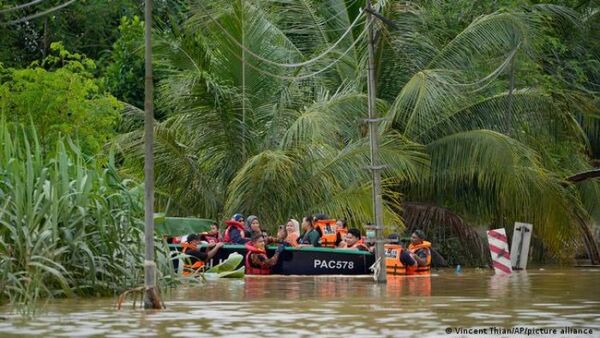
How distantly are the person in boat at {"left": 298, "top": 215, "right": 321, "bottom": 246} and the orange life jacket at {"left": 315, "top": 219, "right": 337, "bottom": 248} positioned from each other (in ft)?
0.36

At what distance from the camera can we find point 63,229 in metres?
17.1

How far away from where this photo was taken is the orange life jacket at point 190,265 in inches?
902

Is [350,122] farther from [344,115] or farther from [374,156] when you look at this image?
[374,156]

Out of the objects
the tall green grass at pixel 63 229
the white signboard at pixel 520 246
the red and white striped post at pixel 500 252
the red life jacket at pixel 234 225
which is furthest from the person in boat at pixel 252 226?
the tall green grass at pixel 63 229

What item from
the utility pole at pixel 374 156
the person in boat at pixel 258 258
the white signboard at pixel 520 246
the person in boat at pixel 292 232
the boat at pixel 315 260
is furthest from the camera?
the white signboard at pixel 520 246

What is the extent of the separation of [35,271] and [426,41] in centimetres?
1929

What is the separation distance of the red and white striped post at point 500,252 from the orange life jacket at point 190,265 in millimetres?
6389

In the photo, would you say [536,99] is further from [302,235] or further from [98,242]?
[98,242]

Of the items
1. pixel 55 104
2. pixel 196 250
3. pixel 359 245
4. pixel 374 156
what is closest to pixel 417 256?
pixel 359 245

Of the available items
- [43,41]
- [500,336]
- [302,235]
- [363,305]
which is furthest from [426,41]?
[500,336]

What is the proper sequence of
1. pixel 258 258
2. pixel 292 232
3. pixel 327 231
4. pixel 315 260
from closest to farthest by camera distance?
pixel 258 258, pixel 315 260, pixel 327 231, pixel 292 232

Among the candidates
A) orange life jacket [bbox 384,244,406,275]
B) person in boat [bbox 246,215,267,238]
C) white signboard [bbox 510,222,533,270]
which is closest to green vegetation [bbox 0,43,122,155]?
person in boat [bbox 246,215,267,238]

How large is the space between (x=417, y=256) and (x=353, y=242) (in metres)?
1.36

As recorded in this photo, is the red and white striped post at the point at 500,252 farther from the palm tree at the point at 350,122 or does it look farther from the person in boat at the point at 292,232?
the person in boat at the point at 292,232
